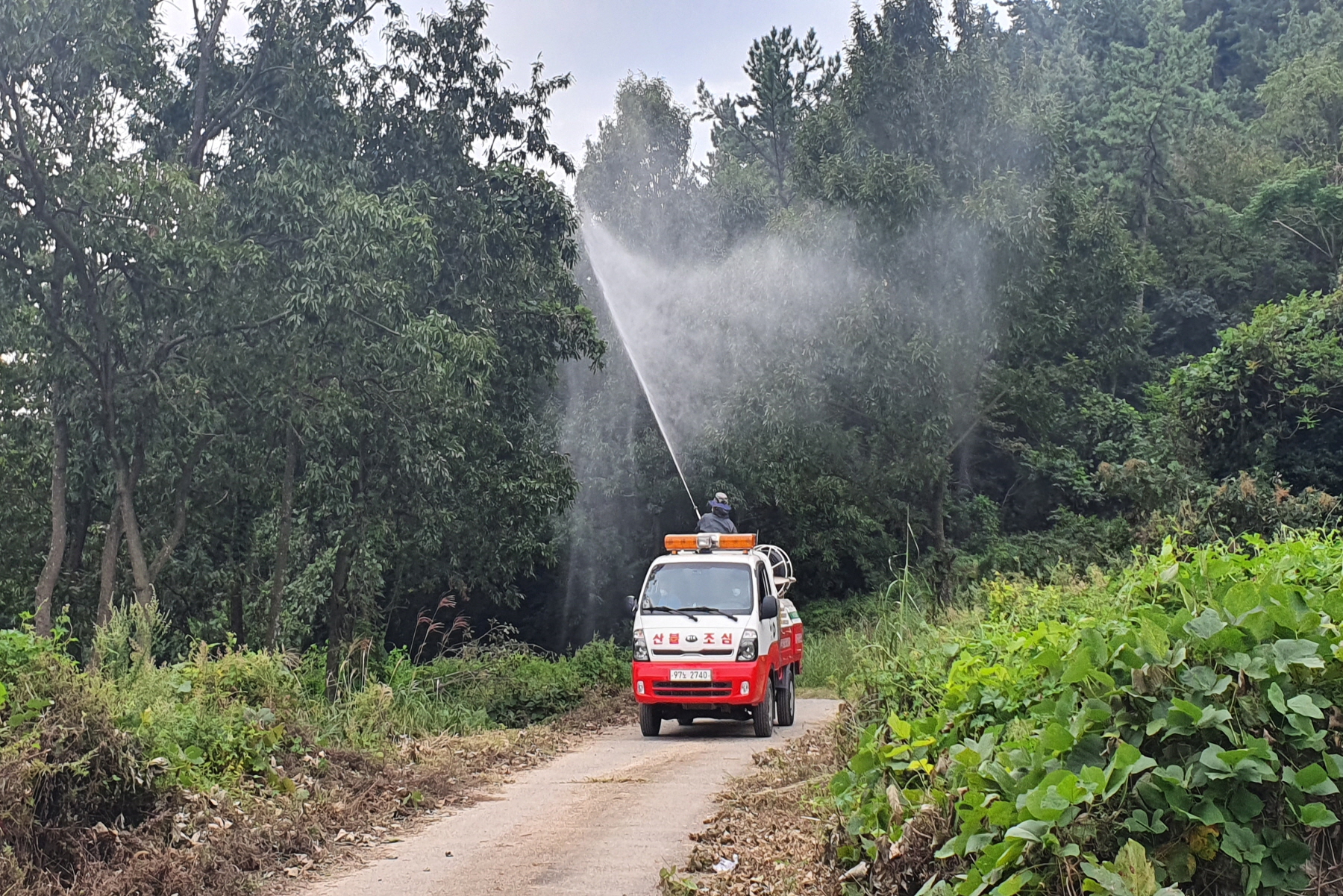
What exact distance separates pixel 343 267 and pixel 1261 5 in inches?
2035

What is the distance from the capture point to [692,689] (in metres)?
13.7

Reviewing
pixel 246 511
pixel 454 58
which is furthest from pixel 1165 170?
pixel 246 511

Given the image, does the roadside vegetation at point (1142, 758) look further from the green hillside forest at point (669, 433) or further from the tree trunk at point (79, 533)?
the tree trunk at point (79, 533)

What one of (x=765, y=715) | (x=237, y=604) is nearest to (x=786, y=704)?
(x=765, y=715)

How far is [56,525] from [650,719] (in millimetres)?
8137

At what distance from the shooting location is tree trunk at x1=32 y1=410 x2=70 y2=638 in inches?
623

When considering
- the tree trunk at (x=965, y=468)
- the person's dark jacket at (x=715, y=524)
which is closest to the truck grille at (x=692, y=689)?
the person's dark jacket at (x=715, y=524)

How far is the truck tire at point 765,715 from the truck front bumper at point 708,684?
15 centimetres

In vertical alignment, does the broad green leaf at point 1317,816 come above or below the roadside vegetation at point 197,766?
above

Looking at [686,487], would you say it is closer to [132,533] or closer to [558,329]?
[558,329]

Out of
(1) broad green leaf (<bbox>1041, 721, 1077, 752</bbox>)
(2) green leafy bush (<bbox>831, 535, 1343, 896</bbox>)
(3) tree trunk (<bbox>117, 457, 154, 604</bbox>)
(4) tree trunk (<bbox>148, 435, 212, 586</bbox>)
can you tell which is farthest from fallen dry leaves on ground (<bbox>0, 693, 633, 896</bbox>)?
(4) tree trunk (<bbox>148, 435, 212, 586</bbox>)

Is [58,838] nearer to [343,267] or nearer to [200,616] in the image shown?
[343,267]

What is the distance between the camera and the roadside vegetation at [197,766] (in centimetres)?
671

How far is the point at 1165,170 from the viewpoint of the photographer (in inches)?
1737
